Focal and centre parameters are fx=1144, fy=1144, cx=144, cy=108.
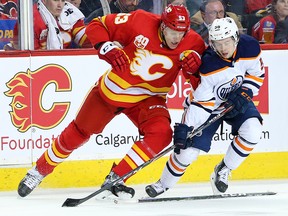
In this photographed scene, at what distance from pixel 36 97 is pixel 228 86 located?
1.35 meters

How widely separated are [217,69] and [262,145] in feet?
4.38

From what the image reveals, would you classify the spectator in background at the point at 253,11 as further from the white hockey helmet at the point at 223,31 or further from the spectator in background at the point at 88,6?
the white hockey helmet at the point at 223,31

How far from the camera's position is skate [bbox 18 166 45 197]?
6.50 m

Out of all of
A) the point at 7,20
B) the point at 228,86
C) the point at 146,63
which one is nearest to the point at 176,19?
the point at 146,63

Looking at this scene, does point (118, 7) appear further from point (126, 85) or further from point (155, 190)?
point (155, 190)

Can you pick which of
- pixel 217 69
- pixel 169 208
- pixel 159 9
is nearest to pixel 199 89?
pixel 217 69

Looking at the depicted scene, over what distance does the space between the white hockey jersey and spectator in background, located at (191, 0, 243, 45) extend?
1046 millimetres

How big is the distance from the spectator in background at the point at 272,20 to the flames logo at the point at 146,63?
135 centimetres

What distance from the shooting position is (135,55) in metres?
6.16

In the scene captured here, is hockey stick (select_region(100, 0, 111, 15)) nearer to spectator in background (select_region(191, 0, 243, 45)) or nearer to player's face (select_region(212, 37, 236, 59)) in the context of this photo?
spectator in background (select_region(191, 0, 243, 45))

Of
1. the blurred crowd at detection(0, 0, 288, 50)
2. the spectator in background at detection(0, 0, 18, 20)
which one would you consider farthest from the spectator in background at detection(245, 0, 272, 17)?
the spectator in background at detection(0, 0, 18, 20)

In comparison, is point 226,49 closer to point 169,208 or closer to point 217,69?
point 217,69

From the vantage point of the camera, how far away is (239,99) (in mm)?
6074

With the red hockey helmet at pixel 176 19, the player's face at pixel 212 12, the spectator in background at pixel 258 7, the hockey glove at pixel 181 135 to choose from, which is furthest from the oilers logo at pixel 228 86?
the spectator in background at pixel 258 7
